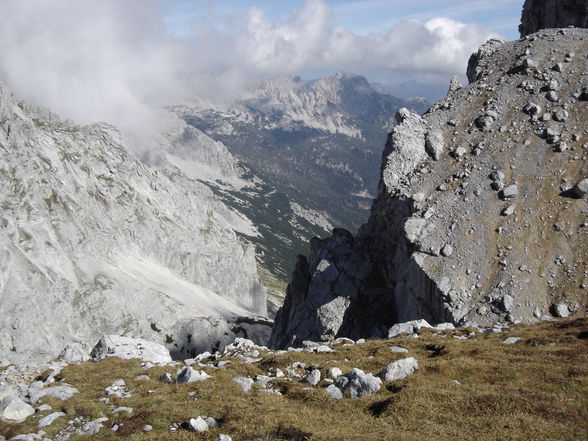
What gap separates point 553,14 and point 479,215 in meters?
88.8

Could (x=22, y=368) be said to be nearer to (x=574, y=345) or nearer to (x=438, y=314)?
(x=574, y=345)

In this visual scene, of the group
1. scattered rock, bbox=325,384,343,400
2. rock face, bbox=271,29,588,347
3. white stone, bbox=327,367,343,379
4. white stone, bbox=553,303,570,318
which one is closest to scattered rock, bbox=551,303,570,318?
white stone, bbox=553,303,570,318

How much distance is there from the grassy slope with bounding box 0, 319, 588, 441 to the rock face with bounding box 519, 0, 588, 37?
359 ft

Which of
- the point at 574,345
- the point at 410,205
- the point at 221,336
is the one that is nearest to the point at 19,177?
the point at 221,336

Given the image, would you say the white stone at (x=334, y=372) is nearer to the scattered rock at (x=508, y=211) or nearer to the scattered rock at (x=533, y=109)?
the scattered rock at (x=508, y=211)

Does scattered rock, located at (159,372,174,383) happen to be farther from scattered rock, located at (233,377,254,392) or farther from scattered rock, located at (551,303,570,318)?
scattered rock, located at (551,303,570,318)

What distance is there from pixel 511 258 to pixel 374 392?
41.1 m

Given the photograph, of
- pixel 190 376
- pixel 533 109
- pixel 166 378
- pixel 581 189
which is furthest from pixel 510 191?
pixel 166 378

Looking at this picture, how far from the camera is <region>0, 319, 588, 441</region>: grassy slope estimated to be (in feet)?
59.5

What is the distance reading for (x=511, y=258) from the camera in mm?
57062

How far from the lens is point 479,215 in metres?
62.7

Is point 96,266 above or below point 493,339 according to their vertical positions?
below

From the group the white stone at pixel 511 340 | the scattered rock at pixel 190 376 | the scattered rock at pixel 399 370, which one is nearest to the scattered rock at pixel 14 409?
the scattered rock at pixel 190 376

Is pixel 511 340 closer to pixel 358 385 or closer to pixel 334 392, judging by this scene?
pixel 358 385
